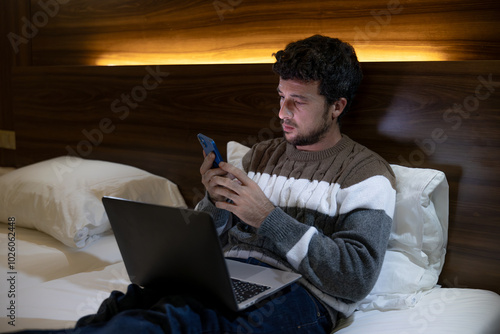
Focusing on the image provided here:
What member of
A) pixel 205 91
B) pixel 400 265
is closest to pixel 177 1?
pixel 205 91

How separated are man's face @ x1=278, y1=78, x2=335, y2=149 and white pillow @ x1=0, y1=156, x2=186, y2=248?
800 mm

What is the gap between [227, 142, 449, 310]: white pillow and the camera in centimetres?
146

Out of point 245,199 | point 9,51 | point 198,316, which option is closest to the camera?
point 198,316

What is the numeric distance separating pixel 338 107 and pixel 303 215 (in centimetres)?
37

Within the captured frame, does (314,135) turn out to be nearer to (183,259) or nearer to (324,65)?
(324,65)

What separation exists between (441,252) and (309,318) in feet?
1.69

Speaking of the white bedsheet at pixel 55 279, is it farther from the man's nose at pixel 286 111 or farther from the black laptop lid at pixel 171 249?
the man's nose at pixel 286 111

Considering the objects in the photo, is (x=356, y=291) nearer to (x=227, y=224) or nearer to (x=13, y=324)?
(x=227, y=224)

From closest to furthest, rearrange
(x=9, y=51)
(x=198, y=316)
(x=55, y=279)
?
1. (x=198, y=316)
2. (x=55, y=279)
3. (x=9, y=51)

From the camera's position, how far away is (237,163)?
1862mm

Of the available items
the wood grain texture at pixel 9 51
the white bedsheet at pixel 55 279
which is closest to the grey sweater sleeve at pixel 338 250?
the white bedsheet at pixel 55 279

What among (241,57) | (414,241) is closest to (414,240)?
(414,241)

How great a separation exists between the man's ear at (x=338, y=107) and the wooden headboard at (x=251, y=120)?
15 cm

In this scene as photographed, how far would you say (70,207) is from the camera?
6.35 ft
